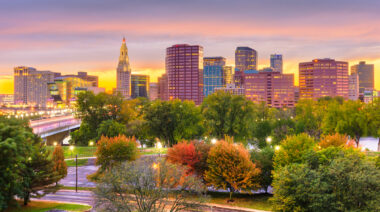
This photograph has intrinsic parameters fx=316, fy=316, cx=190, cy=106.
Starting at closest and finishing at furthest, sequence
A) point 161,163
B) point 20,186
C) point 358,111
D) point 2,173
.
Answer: point 2,173, point 20,186, point 161,163, point 358,111

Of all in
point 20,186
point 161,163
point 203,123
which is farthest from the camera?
point 203,123

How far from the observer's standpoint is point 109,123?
72312mm

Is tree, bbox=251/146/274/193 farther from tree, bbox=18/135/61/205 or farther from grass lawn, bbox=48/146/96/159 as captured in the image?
grass lawn, bbox=48/146/96/159

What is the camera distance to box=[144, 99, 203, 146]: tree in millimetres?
69188

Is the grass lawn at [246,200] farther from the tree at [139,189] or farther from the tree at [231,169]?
the tree at [139,189]

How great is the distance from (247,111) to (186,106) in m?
13.8

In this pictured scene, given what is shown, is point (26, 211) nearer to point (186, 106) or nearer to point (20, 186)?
point (20, 186)

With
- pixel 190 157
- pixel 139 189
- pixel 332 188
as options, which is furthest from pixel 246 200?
pixel 139 189

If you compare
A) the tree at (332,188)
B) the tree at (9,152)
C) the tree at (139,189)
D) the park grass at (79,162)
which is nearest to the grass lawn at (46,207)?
the tree at (9,152)

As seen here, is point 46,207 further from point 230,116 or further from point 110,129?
point 230,116

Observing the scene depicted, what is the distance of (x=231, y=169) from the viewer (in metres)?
35.4

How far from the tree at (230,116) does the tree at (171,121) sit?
3.98 metres

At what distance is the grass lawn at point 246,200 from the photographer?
3390 cm

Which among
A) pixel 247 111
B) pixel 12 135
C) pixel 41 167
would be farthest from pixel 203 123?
pixel 12 135
